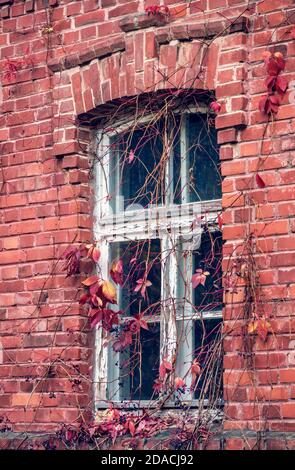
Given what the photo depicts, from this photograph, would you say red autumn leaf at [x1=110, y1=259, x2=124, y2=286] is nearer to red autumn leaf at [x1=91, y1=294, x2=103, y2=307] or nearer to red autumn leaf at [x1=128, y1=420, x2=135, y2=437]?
red autumn leaf at [x1=91, y1=294, x2=103, y2=307]

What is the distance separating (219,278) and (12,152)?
72.7 inches

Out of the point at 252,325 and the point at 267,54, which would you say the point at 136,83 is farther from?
the point at 252,325

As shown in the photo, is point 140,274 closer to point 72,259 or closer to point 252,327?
point 72,259

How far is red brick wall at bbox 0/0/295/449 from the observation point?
21.6 ft

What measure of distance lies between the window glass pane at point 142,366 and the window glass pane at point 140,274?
0.50ft

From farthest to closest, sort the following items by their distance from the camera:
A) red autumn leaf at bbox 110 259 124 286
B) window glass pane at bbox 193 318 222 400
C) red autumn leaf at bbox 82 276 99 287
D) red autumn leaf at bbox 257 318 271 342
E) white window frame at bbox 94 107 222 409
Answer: red autumn leaf at bbox 82 276 99 287 < red autumn leaf at bbox 110 259 124 286 < white window frame at bbox 94 107 222 409 < window glass pane at bbox 193 318 222 400 < red autumn leaf at bbox 257 318 271 342

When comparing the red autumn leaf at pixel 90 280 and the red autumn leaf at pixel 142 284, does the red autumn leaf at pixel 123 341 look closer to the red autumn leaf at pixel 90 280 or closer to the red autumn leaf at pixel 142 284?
the red autumn leaf at pixel 142 284

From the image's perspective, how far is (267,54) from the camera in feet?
22.1

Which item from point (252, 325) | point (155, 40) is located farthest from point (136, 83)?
point (252, 325)

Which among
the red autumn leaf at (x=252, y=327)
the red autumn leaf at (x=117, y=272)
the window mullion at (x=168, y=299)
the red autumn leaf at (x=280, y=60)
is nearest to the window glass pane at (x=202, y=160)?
the window mullion at (x=168, y=299)

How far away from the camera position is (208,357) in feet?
22.7

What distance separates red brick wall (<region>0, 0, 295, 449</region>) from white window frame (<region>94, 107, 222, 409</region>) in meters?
0.09

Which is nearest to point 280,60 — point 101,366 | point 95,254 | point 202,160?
point 202,160

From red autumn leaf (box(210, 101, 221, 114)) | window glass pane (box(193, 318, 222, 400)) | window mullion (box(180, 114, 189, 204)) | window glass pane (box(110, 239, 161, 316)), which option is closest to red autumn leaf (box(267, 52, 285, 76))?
red autumn leaf (box(210, 101, 221, 114))
